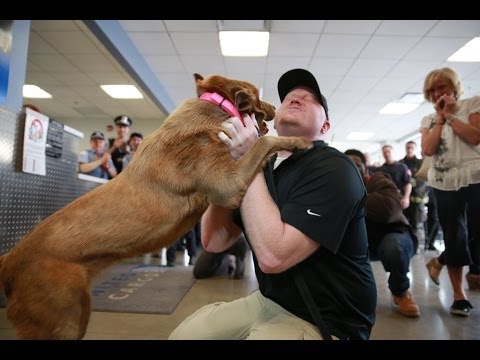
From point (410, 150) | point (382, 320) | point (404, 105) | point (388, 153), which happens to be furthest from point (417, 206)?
point (404, 105)

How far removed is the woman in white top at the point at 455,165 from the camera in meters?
2.77

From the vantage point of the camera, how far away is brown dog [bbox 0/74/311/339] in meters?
1.32

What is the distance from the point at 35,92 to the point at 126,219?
9.63 metres

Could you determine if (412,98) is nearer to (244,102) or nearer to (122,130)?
(122,130)

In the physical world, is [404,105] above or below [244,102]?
above

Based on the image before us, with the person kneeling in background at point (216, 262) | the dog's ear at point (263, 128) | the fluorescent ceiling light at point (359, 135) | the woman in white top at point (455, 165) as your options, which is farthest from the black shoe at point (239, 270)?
the fluorescent ceiling light at point (359, 135)

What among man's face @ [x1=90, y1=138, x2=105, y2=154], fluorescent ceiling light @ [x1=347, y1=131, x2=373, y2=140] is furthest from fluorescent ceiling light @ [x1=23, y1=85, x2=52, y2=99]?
fluorescent ceiling light @ [x1=347, y1=131, x2=373, y2=140]

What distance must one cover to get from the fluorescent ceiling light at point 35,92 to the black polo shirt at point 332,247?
9.48 m

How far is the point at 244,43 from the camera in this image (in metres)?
6.25

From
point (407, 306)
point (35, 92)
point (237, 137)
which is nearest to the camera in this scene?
point (237, 137)

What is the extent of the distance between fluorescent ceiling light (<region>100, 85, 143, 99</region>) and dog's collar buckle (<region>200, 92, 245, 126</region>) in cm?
719
